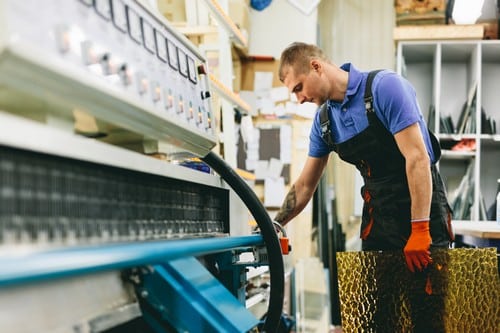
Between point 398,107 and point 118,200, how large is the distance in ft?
4.24

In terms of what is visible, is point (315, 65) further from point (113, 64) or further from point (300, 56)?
point (113, 64)

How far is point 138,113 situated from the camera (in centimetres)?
96

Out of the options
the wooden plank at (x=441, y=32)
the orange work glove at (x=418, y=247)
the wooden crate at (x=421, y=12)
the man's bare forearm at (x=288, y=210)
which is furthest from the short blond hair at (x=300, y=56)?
the wooden crate at (x=421, y=12)

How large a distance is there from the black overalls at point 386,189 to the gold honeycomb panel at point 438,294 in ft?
0.35

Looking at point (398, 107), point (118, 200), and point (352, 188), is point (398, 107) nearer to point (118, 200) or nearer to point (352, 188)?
point (118, 200)

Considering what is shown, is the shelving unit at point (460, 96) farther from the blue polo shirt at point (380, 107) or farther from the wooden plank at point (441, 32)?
the blue polo shirt at point (380, 107)

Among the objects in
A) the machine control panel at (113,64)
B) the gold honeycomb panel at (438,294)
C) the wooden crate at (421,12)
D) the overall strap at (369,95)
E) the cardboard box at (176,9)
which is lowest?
the gold honeycomb panel at (438,294)

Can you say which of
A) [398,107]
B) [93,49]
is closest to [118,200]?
[93,49]

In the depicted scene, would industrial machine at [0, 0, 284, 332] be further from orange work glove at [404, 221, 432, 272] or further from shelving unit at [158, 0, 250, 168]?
shelving unit at [158, 0, 250, 168]

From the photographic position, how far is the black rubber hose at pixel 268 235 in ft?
4.61

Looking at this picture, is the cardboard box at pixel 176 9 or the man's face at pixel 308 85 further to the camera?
the cardboard box at pixel 176 9

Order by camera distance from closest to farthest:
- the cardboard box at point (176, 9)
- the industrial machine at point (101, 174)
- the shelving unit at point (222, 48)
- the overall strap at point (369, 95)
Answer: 1. the industrial machine at point (101, 174)
2. the overall strap at point (369, 95)
3. the shelving unit at point (222, 48)
4. the cardboard box at point (176, 9)

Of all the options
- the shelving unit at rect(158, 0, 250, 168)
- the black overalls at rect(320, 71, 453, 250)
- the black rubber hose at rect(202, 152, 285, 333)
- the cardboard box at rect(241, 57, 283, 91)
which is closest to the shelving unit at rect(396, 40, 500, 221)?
the cardboard box at rect(241, 57, 283, 91)

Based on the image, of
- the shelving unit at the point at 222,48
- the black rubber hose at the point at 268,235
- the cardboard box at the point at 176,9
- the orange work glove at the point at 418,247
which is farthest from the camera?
the cardboard box at the point at 176,9
